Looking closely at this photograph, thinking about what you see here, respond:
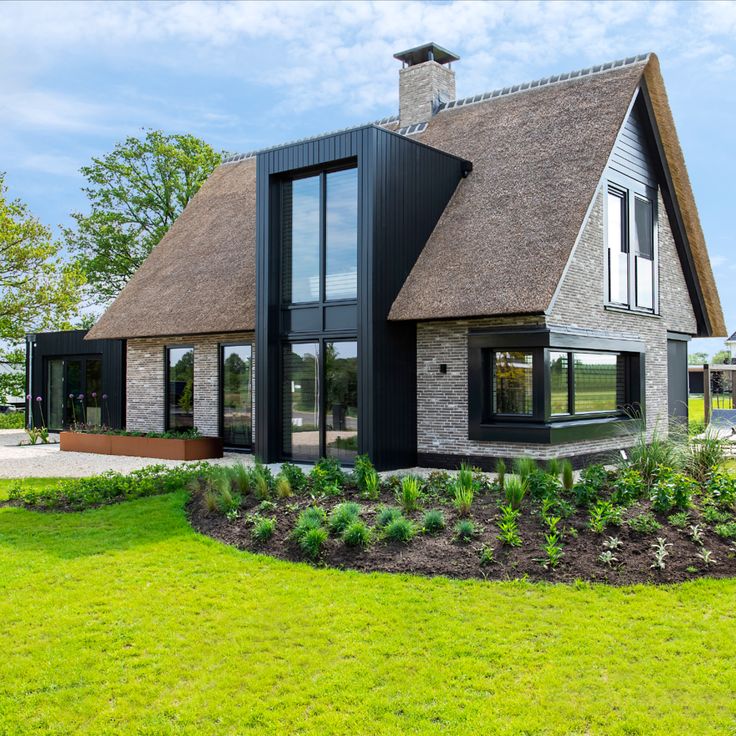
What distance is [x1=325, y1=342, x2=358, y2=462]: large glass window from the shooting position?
1236 cm

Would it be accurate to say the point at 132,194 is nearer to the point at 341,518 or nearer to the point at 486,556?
the point at 341,518

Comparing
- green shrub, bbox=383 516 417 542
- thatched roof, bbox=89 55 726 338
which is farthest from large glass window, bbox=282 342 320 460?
green shrub, bbox=383 516 417 542

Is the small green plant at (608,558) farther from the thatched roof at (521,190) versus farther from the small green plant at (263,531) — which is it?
the thatched roof at (521,190)

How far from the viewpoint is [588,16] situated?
34.9 ft

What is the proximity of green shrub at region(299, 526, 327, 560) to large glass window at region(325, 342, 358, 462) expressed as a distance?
5588 mm

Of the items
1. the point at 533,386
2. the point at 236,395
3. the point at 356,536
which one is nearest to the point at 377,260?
the point at 533,386

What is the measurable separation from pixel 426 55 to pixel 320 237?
674cm

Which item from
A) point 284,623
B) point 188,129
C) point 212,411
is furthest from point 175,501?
point 188,129

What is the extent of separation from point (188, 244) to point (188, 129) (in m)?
16.0

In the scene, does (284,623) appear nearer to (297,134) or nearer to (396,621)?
(396,621)

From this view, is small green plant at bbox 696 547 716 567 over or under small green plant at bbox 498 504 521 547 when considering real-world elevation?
under

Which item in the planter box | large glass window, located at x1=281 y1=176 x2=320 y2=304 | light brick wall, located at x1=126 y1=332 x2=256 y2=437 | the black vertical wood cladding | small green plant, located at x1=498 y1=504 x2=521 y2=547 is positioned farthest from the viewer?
light brick wall, located at x1=126 y1=332 x2=256 y2=437

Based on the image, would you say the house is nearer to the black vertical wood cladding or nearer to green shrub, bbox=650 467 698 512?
the black vertical wood cladding

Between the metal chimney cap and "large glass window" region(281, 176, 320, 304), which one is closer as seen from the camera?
"large glass window" region(281, 176, 320, 304)
